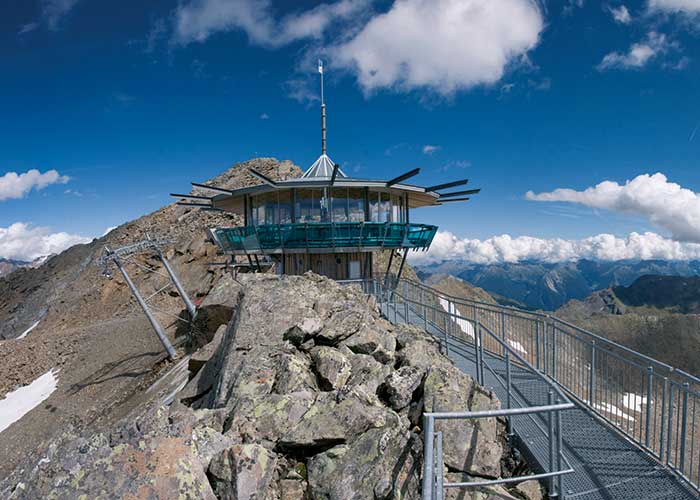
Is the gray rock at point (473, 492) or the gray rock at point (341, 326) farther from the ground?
the gray rock at point (341, 326)

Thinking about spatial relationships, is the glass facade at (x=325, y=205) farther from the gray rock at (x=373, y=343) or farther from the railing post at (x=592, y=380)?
the railing post at (x=592, y=380)

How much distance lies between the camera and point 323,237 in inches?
742

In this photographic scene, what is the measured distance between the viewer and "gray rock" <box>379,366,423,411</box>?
768 cm

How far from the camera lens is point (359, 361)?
9.07 metres

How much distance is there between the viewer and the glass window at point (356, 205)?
20359mm

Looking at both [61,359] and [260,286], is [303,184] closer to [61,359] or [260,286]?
[260,286]

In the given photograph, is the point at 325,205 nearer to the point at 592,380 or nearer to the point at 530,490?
the point at 592,380

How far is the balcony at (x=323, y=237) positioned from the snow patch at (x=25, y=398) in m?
16.4

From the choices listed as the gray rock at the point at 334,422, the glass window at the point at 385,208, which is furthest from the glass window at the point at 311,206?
the gray rock at the point at 334,422

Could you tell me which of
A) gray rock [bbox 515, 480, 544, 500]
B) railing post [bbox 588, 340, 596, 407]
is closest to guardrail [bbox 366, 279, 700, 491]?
railing post [bbox 588, 340, 596, 407]

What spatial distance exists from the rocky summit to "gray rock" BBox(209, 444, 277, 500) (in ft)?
0.05

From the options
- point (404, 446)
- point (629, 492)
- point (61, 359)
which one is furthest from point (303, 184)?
point (61, 359)

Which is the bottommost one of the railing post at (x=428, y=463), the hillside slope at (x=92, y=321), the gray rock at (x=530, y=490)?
the hillside slope at (x=92, y=321)

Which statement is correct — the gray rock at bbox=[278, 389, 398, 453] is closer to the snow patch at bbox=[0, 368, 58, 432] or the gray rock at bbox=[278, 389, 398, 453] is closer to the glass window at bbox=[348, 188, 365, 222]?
the glass window at bbox=[348, 188, 365, 222]
